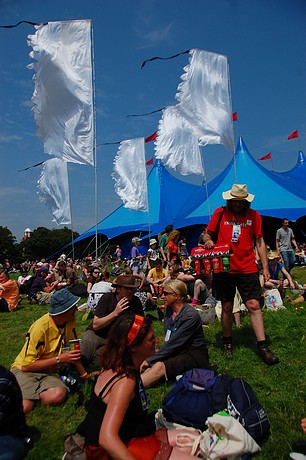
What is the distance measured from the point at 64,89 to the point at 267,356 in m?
7.94

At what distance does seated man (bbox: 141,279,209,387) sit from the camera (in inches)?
145

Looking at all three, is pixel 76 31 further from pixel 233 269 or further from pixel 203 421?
pixel 203 421

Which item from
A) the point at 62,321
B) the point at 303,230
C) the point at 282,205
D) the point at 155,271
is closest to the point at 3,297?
the point at 155,271

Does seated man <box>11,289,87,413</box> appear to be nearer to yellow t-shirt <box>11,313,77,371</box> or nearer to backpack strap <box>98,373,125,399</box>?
yellow t-shirt <box>11,313,77,371</box>

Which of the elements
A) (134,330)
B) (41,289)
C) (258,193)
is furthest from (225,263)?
(258,193)

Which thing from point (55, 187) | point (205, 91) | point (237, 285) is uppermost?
point (205, 91)

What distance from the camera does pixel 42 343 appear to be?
3.54 meters

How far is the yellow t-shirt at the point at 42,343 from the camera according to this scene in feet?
11.6

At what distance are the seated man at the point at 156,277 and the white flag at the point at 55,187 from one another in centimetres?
439

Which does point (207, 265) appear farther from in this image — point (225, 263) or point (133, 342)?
point (133, 342)

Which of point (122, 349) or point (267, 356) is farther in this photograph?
point (267, 356)

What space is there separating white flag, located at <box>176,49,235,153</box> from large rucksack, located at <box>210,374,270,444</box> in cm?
832

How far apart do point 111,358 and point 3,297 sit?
28.6 ft

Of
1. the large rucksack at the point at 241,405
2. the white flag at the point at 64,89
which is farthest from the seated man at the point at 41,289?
the large rucksack at the point at 241,405
